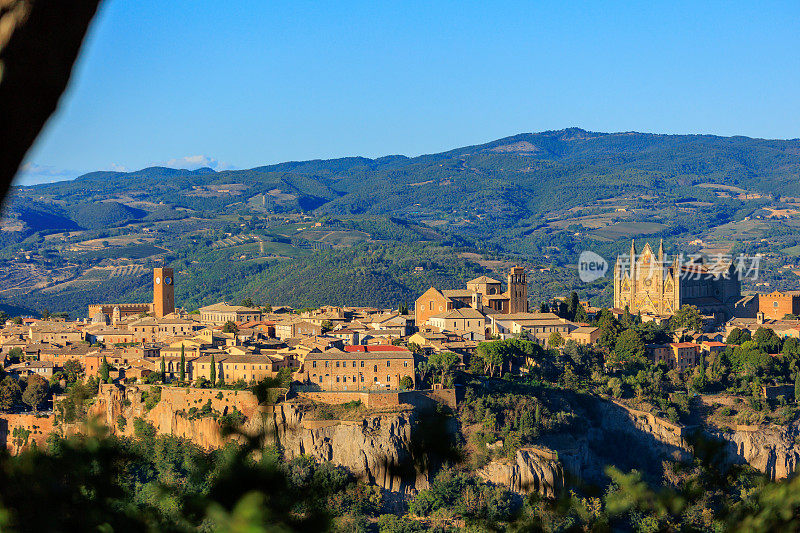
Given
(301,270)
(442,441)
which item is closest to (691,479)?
(442,441)

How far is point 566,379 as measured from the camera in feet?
130

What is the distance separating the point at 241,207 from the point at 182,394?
167543 millimetres

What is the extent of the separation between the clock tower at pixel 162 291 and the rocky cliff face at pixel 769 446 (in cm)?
2842

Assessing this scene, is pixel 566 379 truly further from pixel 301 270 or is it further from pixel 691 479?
pixel 301 270

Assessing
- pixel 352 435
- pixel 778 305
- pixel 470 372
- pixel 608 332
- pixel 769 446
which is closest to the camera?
pixel 352 435

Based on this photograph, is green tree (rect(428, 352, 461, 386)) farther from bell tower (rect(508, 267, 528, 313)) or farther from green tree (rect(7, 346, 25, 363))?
green tree (rect(7, 346, 25, 363))

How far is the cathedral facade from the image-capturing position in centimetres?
5134

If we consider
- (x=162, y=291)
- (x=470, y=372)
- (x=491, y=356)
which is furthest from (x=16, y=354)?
(x=491, y=356)

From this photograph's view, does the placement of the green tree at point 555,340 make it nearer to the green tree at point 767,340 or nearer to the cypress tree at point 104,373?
the green tree at point 767,340

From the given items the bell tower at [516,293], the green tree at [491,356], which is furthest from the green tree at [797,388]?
→ the green tree at [491,356]

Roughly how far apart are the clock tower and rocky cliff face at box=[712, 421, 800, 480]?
2842 cm

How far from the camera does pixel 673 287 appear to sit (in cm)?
5112

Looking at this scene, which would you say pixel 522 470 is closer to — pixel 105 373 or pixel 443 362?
pixel 443 362

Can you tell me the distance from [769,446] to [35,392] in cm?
2596
